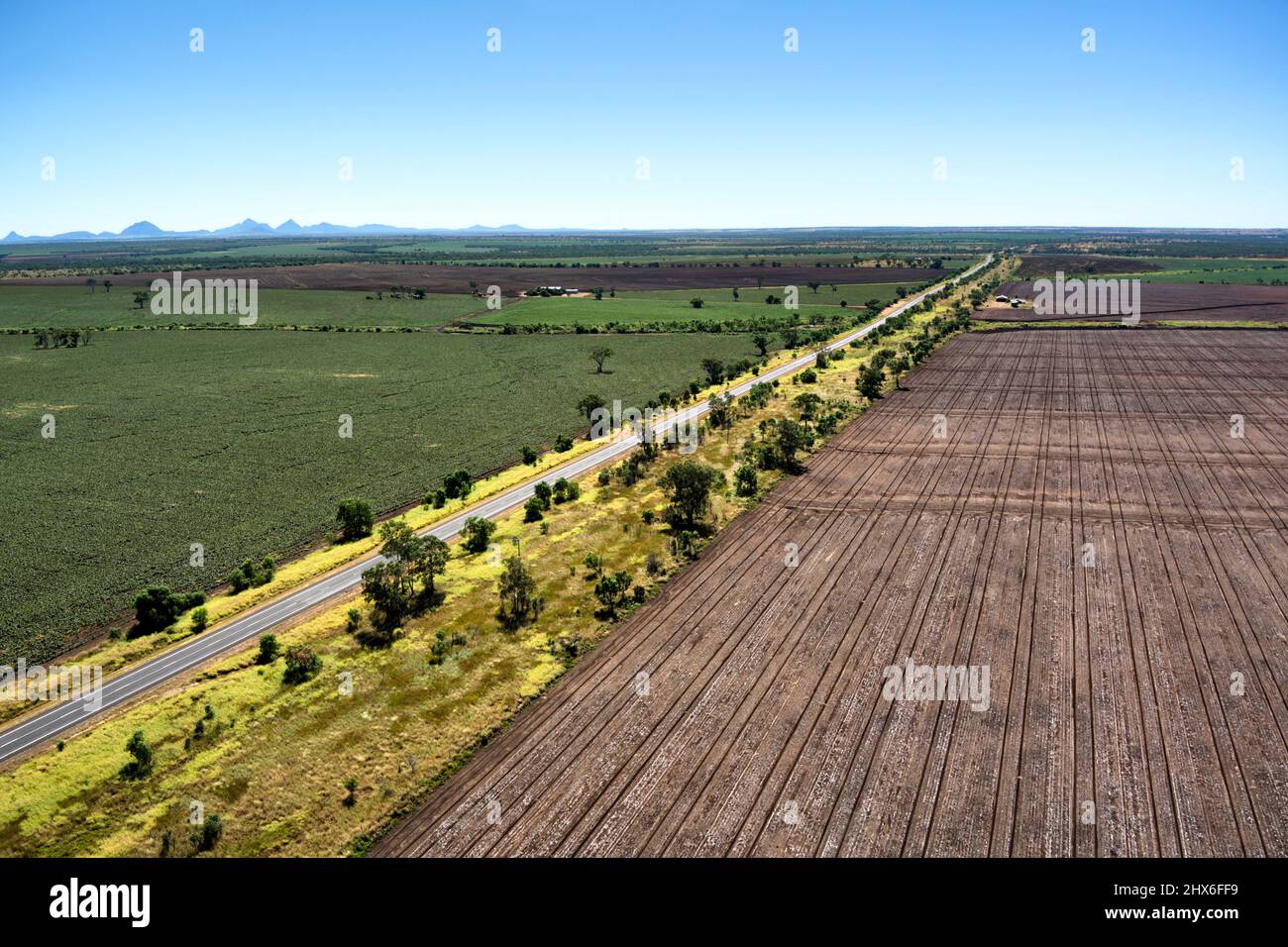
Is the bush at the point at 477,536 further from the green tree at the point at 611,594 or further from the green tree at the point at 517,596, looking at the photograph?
the green tree at the point at 611,594

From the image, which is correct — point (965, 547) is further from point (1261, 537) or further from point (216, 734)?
point (216, 734)

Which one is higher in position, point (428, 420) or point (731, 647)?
point (428, 420)

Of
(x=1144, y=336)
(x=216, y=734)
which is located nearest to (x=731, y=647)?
(x=216, y=734)

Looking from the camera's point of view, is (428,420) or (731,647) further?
(428,420)

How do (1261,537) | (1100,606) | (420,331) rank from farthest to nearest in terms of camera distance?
(420,331)
(1261,537)
(1100,606)

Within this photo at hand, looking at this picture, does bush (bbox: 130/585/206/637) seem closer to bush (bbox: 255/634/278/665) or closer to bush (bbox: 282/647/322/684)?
bush (bbox: 255/634/278/665)

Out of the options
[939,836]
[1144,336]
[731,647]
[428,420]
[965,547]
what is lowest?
[939,836]

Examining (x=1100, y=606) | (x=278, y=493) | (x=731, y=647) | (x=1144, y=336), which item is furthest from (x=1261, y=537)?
(x=1144, y=336)

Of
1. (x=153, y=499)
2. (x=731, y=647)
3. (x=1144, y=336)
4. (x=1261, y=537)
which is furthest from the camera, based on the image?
(x=1144, y=336)
